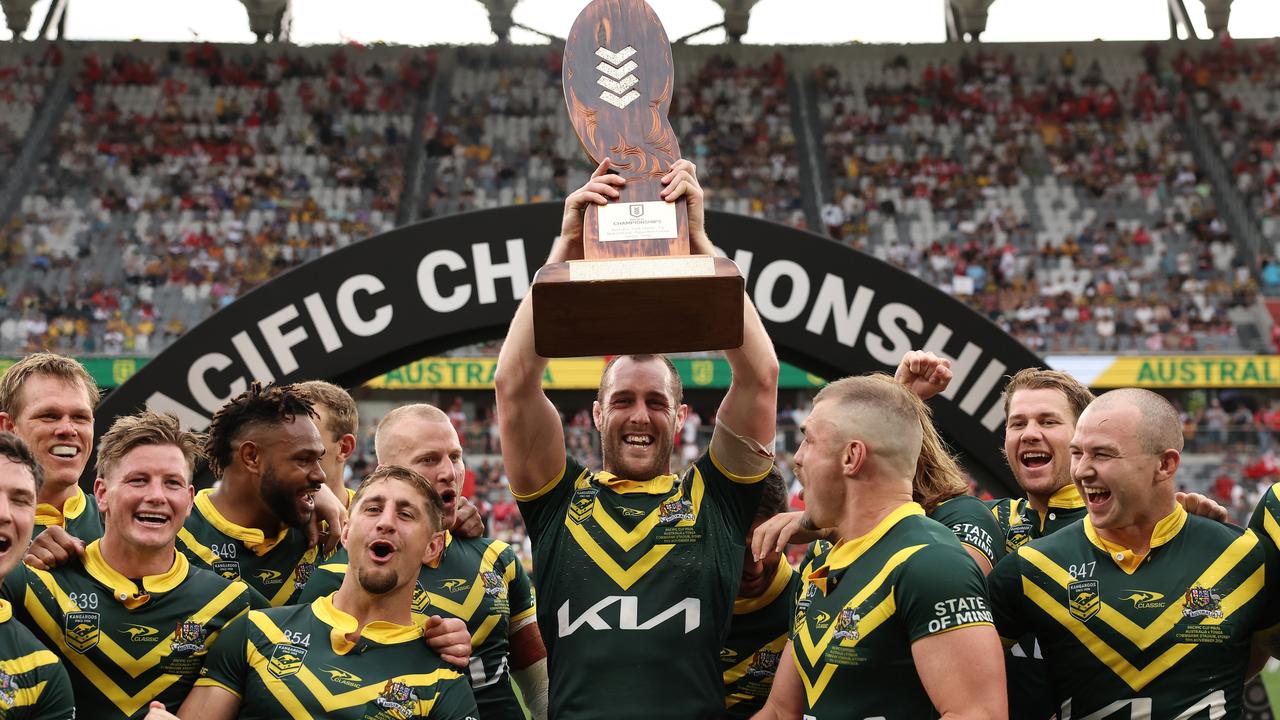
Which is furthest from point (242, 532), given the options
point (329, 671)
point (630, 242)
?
point (630, 242)

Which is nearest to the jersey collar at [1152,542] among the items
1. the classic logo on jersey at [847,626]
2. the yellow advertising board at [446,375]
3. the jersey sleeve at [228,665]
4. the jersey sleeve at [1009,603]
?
the jersey sleeve at [1009,603]

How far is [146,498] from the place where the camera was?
3.90 m

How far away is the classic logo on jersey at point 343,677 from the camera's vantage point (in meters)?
3.68

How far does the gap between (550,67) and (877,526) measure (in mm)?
28038

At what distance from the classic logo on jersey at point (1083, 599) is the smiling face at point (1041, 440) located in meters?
0.80

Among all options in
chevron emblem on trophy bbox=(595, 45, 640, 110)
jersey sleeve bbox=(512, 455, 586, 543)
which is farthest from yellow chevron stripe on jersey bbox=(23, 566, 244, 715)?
chevron emblem on trophy bbox=(595, 45, 640, 110)

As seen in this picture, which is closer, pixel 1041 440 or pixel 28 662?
pixel 28 662

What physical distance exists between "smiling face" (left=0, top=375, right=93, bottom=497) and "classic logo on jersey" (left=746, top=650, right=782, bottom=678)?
232 centimetres

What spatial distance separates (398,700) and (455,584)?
850 millimetres

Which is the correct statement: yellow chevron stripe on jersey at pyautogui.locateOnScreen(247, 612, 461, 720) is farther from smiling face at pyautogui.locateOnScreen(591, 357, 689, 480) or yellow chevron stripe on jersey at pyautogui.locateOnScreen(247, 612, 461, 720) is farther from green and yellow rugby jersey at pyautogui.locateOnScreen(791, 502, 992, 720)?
green and yellow rugby jersey at pyautogui.locateOnScreen(791, 502, 992, 720)

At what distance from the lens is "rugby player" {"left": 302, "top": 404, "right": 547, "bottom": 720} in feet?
14.6

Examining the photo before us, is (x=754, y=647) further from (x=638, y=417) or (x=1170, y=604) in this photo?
(x=1170, y=604)

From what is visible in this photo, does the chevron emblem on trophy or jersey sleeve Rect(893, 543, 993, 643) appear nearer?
jersey sleeve Rect(893, 543, 993, 643)

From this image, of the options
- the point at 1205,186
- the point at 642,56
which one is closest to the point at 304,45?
the point at 1205,186
